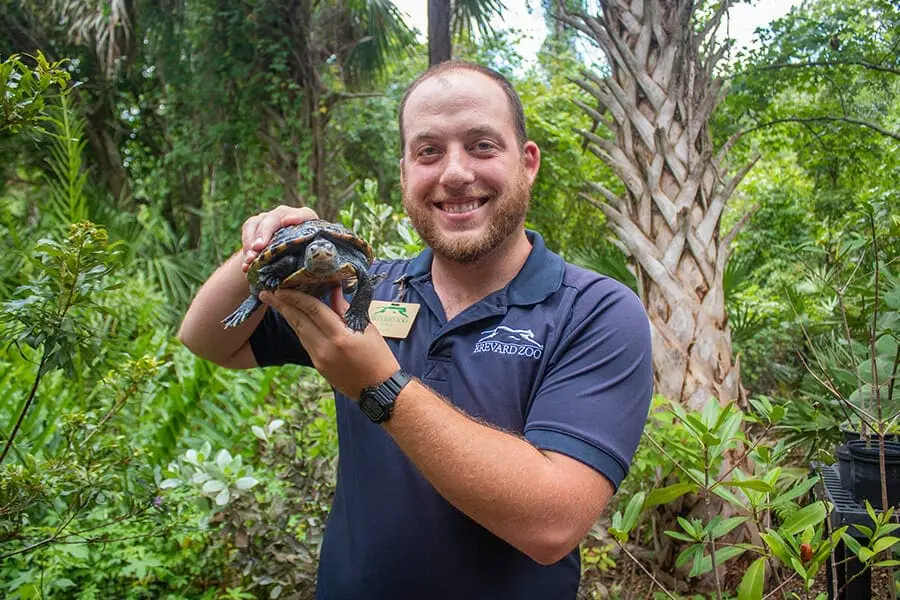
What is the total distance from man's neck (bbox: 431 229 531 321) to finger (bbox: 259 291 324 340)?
49 centimetres

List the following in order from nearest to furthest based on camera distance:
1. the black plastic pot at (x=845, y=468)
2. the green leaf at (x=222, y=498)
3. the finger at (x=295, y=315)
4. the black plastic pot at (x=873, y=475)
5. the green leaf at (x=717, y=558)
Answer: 1. the finger at (x=295, y=315)
2. the green leaf at (x=717, y=558)
3. the black plastic pot at (x=873, y=475)
4. the black plastic pot at (x=845, y=468)
5. the green leaf at (x=222, y=498)

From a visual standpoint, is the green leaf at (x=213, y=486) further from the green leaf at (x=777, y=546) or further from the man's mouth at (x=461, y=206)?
the green leaf at (x=777, y=546)

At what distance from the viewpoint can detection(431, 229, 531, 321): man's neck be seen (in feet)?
6.13

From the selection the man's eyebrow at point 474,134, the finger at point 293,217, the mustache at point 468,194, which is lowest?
the finger at point 293,217

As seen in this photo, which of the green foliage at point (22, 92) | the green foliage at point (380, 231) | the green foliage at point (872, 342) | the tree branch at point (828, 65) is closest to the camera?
the green foliage at point (22, 92)

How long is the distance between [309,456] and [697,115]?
9.51 feet

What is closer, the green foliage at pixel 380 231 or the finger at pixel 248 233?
the finger at pixel 248 233

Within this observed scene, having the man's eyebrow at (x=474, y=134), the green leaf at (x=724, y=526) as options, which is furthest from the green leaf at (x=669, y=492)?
the man's eyebrow at (x=474, y=134)

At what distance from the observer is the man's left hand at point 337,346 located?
4.58ft

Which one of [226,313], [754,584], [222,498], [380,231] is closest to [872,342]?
[754,584]

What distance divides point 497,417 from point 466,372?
0.14 m

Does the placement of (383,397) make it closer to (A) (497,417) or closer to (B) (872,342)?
(A) (497,417)

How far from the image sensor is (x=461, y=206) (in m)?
1.84

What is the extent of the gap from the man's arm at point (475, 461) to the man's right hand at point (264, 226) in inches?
6.5
